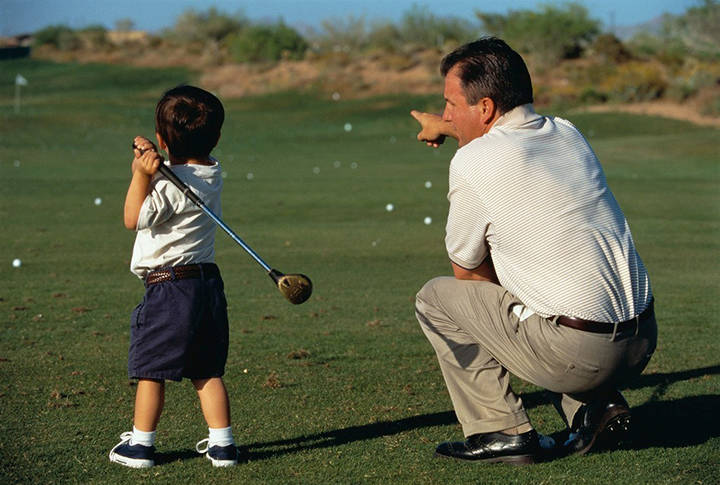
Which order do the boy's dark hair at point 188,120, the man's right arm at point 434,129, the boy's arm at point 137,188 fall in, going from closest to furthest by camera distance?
the boy's arm at point 137,188
the boy's dark hair at point 188,120
the man's right arm at point 434,129

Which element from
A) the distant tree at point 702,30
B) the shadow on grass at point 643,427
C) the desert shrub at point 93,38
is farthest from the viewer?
the desert shrub at point 93,38

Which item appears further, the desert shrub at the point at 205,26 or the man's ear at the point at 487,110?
the desert shrub at the point at 205,26

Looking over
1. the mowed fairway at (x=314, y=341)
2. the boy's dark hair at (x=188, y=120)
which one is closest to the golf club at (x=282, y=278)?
the boy's dark hair at (x=188, y=120)

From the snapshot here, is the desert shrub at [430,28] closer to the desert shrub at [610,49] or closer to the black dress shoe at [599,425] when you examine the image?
the desert shrub at [610,49]

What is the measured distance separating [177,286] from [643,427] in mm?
2389

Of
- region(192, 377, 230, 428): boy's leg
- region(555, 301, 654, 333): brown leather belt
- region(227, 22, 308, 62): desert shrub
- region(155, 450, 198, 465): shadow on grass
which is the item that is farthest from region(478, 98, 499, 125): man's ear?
region(227, 22, 308, 62): desert shrub

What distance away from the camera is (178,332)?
14.9ft

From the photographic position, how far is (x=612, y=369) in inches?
171

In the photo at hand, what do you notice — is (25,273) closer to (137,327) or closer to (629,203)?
(137,327)

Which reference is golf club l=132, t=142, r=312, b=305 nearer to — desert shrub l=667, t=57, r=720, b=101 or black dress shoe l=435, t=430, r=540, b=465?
black dress shoe l=435, t=430, r=540, b=465

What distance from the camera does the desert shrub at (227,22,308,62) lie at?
2331 inches

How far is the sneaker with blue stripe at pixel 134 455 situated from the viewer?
452cm

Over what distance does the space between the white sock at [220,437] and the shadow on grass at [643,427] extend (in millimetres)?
181

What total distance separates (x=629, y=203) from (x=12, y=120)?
81.5 ft
